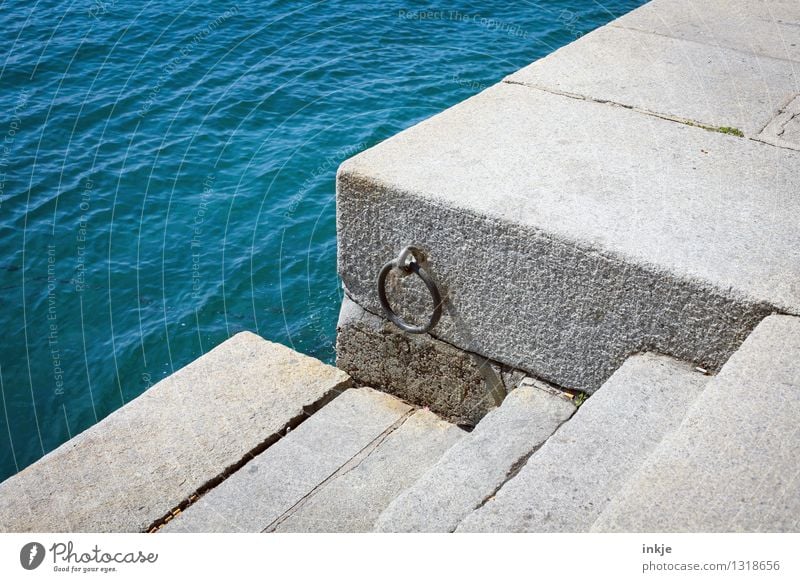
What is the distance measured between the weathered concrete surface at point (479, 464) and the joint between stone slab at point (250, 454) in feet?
2.57

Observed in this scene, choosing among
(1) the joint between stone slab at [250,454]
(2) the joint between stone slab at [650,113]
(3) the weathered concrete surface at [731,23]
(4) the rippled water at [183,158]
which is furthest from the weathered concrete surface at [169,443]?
(3) the weathered concrete surface at [731,23]

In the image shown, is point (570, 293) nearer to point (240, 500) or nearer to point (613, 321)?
point (613, 321)

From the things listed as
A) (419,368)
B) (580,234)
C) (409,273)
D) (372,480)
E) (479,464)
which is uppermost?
(580,234)

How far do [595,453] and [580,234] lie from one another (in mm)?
710

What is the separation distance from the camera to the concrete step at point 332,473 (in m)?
2.66

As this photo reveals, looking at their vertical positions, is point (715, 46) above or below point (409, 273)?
above

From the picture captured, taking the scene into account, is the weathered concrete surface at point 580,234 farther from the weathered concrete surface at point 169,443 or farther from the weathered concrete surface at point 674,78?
the weathered concrete surface at point 169,443

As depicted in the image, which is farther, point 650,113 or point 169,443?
point 650,113

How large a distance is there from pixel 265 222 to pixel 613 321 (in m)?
4.59

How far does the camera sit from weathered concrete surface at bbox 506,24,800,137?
3529mm
